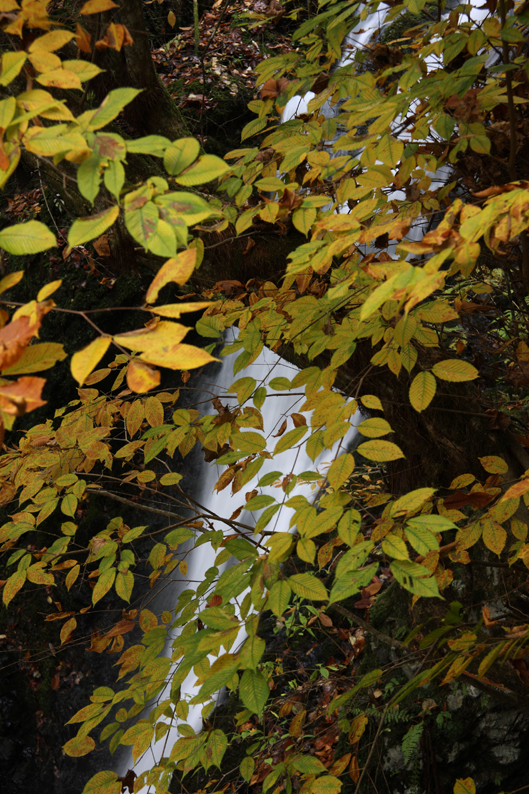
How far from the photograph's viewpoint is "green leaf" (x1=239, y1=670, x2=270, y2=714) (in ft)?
3.08

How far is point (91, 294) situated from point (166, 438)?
4369mm

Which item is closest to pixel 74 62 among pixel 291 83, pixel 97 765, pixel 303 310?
pixel 303 310

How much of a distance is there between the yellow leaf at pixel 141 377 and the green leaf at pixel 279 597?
546 millimetres

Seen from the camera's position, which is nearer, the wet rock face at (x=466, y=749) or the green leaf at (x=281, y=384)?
the green leaf at (x=281, y=384)

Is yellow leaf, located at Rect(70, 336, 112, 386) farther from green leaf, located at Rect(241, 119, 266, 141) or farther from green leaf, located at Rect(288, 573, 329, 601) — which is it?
green leaf, located at Rect(241, 119, 266, 141)

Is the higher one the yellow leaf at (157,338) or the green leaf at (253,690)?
the yellow leaf at (157,338)

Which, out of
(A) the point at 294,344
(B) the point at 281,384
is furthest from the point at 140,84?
(B) the point at 281,384

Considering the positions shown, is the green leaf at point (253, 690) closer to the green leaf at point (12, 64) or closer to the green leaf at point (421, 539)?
the green leaf at point (421, 539)

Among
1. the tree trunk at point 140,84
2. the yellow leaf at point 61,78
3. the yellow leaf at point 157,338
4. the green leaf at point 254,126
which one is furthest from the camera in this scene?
the tree trunk at point 140,84

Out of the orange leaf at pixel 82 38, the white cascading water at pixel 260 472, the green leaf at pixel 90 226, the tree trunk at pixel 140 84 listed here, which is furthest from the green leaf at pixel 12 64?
the white cascading water at pixel 260 472

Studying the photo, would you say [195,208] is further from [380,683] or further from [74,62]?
[380,683]

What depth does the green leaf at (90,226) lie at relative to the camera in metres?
0.71

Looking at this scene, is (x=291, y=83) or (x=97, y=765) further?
(x=97, y=765)

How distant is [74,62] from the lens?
32.1 inches
